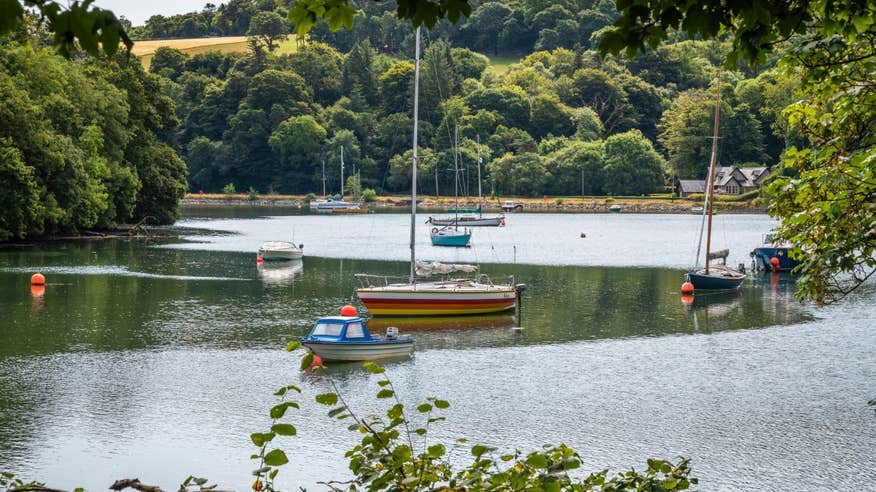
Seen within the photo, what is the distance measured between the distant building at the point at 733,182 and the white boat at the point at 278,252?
96.6 metres

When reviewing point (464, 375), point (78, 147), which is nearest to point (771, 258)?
point (464, 375)

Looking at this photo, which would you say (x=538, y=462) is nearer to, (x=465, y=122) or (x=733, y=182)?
(x=733, y=182)

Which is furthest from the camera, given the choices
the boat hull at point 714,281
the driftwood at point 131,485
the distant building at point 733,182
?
the distant building at point 733,182

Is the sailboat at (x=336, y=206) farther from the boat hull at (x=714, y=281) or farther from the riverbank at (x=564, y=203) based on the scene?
the boat hull at (x=714, y=281)

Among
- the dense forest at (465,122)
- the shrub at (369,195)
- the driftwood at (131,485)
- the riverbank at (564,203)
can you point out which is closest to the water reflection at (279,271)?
the driftwood at (131,485)

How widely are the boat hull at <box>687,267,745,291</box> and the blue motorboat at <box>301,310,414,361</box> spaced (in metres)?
23.5

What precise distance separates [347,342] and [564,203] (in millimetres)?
123500

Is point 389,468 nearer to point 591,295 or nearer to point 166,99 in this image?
point 591,295

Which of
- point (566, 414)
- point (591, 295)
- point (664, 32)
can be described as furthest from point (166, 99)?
point (664, 32)

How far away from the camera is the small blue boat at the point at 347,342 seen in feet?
99.0

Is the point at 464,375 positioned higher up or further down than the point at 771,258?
further down

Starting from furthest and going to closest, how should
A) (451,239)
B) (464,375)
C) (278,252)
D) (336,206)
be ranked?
(336,206) → (451,239) → (278,252) → (464,375)

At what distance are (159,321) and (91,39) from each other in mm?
36245

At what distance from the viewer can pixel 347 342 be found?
3016 centimetres
